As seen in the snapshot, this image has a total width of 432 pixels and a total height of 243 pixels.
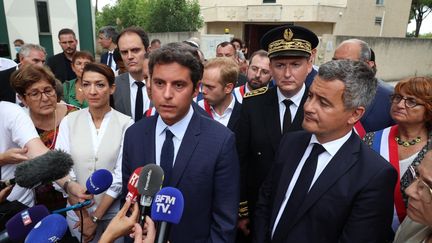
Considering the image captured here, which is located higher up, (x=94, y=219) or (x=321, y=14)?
(x=321, y=14)

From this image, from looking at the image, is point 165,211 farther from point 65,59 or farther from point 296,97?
point 65,59

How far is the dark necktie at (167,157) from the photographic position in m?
1.85

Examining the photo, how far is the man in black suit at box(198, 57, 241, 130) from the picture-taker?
3215 millimetres

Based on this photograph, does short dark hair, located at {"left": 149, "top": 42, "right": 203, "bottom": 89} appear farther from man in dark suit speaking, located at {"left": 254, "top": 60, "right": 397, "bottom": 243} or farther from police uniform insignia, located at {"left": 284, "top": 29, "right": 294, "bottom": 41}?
police uniform insignia, located at {"left": 284, "top": 29, "right": 294, "bottom": 41}

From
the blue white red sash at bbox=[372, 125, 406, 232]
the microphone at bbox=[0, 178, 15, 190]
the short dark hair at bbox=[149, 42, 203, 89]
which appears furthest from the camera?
the blue white red sash at bbox=[372, 125, 406, 232]

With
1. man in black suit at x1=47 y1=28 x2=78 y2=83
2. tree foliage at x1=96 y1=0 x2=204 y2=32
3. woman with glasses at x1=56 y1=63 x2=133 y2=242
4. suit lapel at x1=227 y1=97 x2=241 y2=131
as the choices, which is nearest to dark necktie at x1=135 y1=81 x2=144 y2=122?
woman with glasses at x1=56 y1=63 x2=133 y2=242

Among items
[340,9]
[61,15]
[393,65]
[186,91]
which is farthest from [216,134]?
[340,9]

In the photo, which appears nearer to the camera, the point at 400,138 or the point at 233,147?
the point at 233,147

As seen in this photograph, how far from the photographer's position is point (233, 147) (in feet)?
6.36

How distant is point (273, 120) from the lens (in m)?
2.53

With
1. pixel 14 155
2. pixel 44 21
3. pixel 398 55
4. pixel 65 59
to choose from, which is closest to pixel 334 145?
pixel 14 155

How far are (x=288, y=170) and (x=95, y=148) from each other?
1.62 metres

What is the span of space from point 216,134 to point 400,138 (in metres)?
A: 1.70

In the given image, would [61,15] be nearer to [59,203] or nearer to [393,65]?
[59,203]
